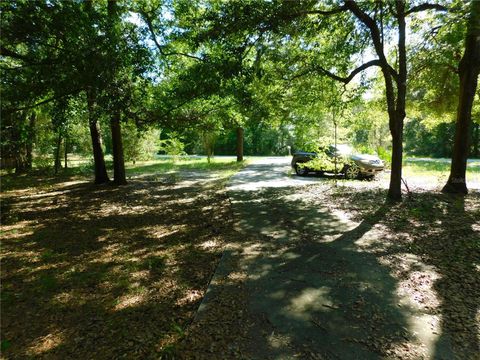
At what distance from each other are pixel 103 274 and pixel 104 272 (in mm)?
81

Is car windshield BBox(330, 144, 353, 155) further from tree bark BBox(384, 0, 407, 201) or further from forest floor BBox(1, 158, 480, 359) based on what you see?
tree bark BBox(384, 0, 407, 201)

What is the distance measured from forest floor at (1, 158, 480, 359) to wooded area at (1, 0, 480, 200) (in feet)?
8.37

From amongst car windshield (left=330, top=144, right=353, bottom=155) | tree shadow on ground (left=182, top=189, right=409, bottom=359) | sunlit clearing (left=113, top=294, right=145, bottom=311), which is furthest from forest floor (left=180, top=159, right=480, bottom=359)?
car windshield (left=330, top=144, right=353, bottom=155)

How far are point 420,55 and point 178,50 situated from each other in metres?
9.24

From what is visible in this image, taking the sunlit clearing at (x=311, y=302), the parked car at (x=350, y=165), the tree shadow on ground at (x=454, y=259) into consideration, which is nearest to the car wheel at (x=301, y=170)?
the parked car at (x=350, y=165)

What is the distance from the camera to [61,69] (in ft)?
21.5

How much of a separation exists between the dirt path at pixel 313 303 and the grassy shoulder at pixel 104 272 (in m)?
0.50

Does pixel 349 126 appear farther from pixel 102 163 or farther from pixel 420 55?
pixel 102 163

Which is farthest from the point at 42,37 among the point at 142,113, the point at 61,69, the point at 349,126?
the point at 349,126

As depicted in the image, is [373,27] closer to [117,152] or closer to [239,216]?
[239,216]

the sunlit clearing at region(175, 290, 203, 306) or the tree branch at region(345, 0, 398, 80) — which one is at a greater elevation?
the tree branch at region(345, 0, 398, 80)

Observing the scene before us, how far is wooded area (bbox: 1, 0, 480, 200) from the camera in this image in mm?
6723

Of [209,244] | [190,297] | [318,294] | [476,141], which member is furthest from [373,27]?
[476,141]

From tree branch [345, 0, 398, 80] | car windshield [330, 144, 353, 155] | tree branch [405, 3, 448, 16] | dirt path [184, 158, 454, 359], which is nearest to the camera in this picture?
dirt path [184, 158, 454, 359]
